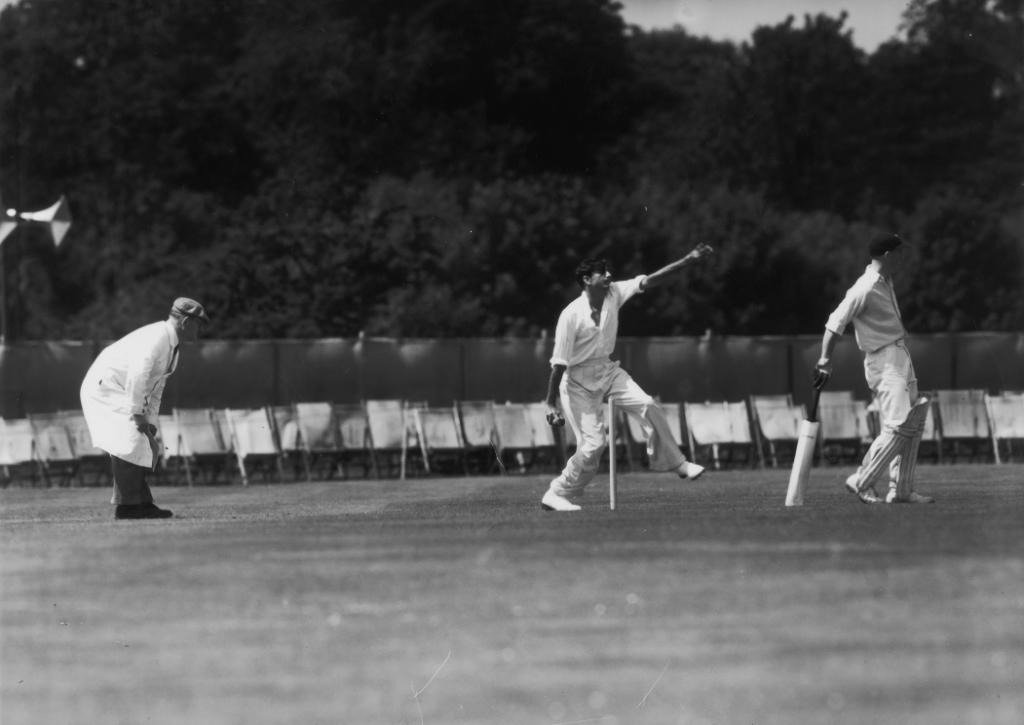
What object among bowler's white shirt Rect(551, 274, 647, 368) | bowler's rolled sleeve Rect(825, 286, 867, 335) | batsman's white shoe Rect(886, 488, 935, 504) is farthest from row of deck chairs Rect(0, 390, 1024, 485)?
bowler's rolled sleeve Rect(825, 286, 867, 335)

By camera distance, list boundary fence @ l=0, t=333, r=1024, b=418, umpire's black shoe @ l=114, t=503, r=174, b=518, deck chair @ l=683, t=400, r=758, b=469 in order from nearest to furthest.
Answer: umpire's black shoe @ l=114, t=503, r=174, b=518 → deck chair @ l=683, t=400, r=758, b=469 → boundary fence @ l=0, t=333, r=1024, b=418

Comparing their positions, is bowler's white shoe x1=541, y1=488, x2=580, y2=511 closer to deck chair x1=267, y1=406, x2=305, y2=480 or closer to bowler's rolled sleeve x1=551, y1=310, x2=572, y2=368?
bowler's rolled sleeve x1=551, y1=310, x2=572, y2=368

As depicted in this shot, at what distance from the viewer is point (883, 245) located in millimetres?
15977

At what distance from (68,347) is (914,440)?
18564 millimetres

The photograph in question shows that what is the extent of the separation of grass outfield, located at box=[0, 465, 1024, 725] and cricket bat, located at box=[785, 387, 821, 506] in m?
0.87

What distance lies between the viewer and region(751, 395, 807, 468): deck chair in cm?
2959

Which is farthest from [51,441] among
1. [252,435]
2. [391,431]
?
[391,431]

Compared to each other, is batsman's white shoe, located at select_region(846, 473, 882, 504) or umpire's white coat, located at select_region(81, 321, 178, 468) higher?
umpire's white coat, located at select_region(81, 321, 178, 468)

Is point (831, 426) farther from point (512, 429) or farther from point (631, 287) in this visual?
point (631, 287)

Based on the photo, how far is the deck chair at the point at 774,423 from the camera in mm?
29594

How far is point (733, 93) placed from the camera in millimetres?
68688

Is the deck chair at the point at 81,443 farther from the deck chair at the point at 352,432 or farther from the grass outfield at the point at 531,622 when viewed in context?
the grass outfield at the point at 531,622

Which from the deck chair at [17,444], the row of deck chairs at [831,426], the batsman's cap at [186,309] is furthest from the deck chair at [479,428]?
the batsman's cap at [186,309]

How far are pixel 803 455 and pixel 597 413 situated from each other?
5.28ft
